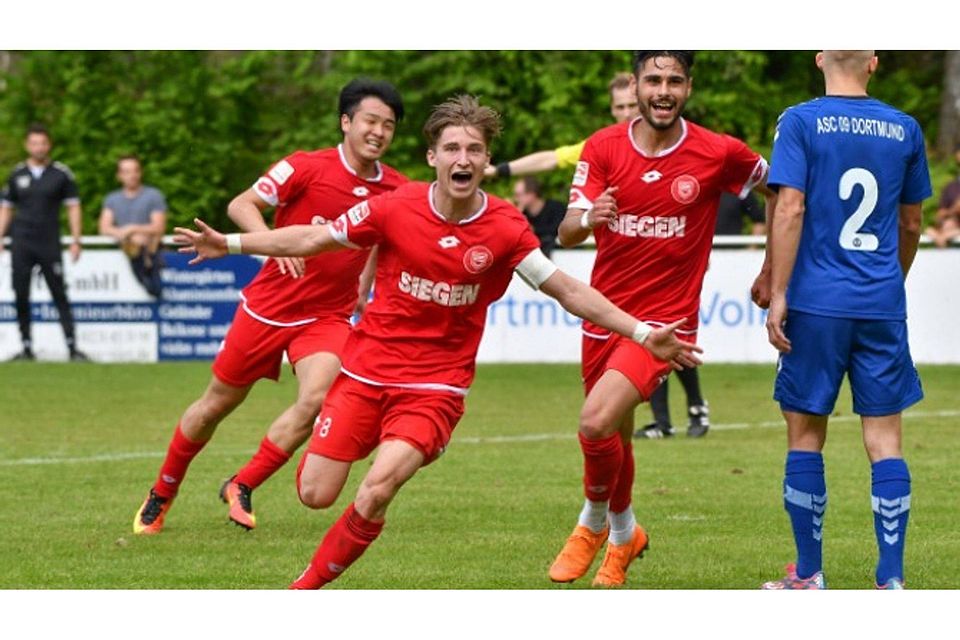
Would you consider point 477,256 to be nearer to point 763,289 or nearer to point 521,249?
point 521,249

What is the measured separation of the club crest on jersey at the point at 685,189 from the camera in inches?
333

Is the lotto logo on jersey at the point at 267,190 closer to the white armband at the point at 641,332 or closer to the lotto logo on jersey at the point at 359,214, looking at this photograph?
the lotto logo on jersey at the point at 359,214

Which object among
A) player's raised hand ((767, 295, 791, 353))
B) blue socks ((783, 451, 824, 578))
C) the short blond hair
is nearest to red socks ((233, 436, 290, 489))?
the short blond hair

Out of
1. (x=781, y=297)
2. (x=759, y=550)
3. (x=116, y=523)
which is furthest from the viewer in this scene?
(x=116, y=523)

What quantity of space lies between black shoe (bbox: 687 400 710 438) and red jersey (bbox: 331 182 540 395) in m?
6.36

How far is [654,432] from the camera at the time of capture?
14.2 metres

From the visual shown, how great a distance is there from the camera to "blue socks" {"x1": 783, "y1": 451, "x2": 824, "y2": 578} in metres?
7.54

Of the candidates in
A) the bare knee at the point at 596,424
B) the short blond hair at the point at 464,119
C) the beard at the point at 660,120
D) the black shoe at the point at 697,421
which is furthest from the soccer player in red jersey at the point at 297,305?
the black shoe at the point at 697,421

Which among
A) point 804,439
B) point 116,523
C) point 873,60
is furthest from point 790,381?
point 116,523

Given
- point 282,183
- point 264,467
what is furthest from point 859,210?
point 264,467

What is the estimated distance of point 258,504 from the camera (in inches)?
430

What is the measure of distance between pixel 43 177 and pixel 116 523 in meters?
11.2

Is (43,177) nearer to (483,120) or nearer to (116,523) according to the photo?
(116,523)

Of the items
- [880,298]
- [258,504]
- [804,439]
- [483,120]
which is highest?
[483,120]
